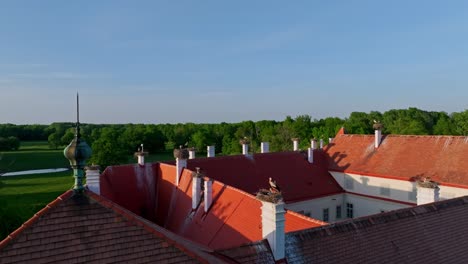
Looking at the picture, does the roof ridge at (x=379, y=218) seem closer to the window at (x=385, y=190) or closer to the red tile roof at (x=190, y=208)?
the red tile roof at (x=190, y=208)

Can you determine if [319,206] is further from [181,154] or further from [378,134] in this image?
[181,154]

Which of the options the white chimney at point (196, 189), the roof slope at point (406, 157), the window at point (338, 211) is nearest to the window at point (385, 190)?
the roof slope at point (406, 157)

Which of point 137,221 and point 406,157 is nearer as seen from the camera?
point 137,221

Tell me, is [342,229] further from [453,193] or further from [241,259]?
[453,193]

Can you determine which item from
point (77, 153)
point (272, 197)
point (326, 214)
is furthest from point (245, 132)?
point (77, 153)

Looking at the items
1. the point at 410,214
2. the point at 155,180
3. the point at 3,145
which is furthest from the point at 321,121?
the point at 410,214
